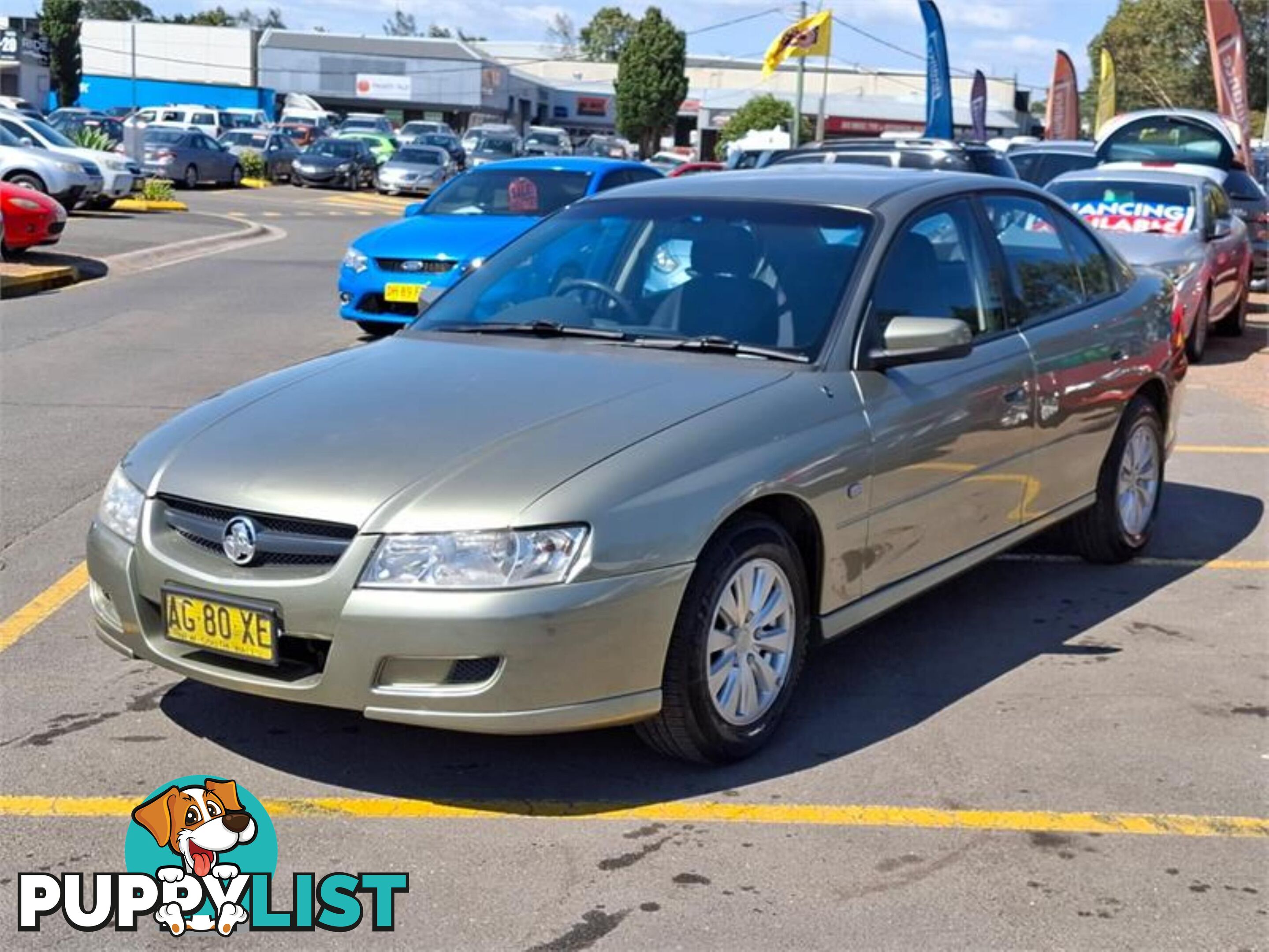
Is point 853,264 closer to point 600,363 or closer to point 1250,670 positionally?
point 600,363

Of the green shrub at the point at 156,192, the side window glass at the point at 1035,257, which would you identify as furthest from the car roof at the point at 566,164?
the green shrub at the point at 156,192

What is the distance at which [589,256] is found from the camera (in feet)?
19.3

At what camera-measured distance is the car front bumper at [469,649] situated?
4.08 m

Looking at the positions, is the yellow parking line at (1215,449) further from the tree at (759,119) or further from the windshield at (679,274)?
the tree at (759,119)

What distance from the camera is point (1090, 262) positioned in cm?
683

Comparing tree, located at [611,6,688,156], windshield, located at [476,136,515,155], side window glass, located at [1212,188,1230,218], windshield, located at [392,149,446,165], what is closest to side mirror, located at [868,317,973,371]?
side window glass, located at [1212,188,1230,218]

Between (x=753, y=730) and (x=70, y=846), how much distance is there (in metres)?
1.87

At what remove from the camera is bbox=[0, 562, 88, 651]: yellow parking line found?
5734 millimetres

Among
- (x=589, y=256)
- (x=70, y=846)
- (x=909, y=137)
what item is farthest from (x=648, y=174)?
(x=70, y=846)

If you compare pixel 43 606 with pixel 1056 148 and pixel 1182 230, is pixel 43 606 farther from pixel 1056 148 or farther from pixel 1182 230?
pixel 1056 148

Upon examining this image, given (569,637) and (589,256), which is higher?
(589,256)

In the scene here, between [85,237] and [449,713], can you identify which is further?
[85,237]

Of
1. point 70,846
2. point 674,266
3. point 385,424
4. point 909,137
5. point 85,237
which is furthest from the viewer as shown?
point 85,237

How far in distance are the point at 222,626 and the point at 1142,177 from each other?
12.3m
